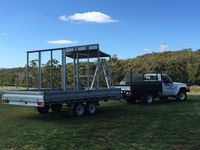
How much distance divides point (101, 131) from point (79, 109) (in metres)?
4.04

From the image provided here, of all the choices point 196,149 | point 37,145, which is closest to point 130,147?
point 196,149

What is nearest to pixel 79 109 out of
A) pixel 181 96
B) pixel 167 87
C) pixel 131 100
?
pixel 131 100

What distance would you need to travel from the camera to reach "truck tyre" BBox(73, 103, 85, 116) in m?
14.9

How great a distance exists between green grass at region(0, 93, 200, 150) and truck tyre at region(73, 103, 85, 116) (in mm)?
432

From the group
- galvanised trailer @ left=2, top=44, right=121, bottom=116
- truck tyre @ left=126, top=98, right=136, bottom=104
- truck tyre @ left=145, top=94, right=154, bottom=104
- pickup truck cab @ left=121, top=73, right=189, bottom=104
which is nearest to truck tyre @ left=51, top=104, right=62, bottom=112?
galvanised trailer @ left=2, top=44, right=121, bottom=116

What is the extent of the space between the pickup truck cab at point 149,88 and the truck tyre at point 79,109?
582 cm

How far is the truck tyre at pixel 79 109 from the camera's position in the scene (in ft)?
49.0

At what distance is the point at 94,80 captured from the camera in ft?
58.8

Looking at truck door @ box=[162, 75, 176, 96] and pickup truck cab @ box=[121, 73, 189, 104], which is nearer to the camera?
pickup truck cab @ box=[121, 73, 189, 104]

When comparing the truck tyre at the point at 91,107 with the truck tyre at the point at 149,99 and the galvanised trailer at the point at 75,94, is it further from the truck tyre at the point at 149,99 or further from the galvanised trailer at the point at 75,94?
the truck tyre at the point at 149,99

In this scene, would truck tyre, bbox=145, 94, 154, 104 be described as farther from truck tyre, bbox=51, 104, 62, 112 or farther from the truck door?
truck tyre, bbox=51, 104, 62, 112

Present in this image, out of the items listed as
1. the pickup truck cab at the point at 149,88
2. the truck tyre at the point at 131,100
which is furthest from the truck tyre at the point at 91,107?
the truck tyre at the point at 131,100

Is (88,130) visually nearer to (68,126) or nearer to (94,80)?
(68,126)

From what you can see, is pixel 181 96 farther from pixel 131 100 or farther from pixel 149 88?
pixel 131 100
